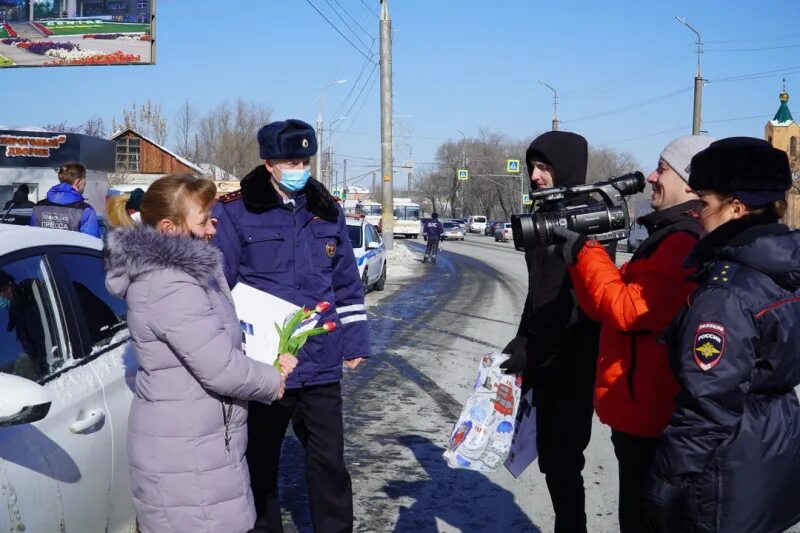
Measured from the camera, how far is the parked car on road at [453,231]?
200 feet

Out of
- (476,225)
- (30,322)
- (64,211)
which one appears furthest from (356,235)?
(476,225)

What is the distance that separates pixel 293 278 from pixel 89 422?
1.01 m

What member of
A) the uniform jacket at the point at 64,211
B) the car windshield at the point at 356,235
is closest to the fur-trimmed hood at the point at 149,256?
the uniform jacket at the point at 64,211

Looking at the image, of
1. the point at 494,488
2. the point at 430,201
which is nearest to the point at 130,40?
the point at 494,488

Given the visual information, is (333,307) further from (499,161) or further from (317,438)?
(499,161)

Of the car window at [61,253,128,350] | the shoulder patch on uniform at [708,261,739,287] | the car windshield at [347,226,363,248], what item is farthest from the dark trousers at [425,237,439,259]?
the shoulder patch on uniform at [708,261,739,287]

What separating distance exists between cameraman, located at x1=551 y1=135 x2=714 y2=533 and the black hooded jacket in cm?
49

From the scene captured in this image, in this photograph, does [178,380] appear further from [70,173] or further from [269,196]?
[70,173]

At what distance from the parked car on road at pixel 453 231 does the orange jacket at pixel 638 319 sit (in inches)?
2261

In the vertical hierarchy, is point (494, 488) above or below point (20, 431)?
below

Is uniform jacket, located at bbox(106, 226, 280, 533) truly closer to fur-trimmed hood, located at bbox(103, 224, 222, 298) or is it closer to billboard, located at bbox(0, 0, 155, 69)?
fur-trimmed hood, located at bbox(103, 224, 222, 298)

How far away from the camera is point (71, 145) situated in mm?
22828

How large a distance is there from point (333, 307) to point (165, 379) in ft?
3.69

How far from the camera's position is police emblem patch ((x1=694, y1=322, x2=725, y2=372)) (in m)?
2.28
